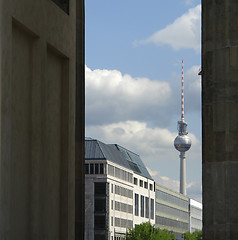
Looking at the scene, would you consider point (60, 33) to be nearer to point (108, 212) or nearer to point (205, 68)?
point (205, 68)

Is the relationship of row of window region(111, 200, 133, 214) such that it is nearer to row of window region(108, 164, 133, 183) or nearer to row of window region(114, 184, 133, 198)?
row of window region(114, 184, 133, 198)

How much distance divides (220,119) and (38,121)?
26.9ft

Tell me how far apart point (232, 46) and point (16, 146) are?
9546 mm

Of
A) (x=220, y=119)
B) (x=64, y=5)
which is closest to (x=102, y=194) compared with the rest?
(x=64, y=5)

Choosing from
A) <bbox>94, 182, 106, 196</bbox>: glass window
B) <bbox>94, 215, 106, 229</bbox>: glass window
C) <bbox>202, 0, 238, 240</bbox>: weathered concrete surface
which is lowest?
<bbox>202, 0, 238, 240</bbox>: weathered concrete surface

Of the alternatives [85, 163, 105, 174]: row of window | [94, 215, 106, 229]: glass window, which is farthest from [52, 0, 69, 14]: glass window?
[94, 215, 106, 229]: glass window

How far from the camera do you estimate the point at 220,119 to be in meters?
28.4

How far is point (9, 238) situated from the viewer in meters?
28.9

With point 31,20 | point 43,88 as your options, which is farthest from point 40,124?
point 31,20

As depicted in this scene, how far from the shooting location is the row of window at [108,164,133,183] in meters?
175

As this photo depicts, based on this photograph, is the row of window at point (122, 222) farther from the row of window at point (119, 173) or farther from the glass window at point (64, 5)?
the glass window at point (64, 5)

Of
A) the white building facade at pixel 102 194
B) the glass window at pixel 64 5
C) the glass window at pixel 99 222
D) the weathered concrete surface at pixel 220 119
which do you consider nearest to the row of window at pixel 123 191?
the white building facade at pixel 102 194

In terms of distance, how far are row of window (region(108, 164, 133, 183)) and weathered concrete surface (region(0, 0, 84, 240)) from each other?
137452 millimetres

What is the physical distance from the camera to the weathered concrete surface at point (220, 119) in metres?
27.9
